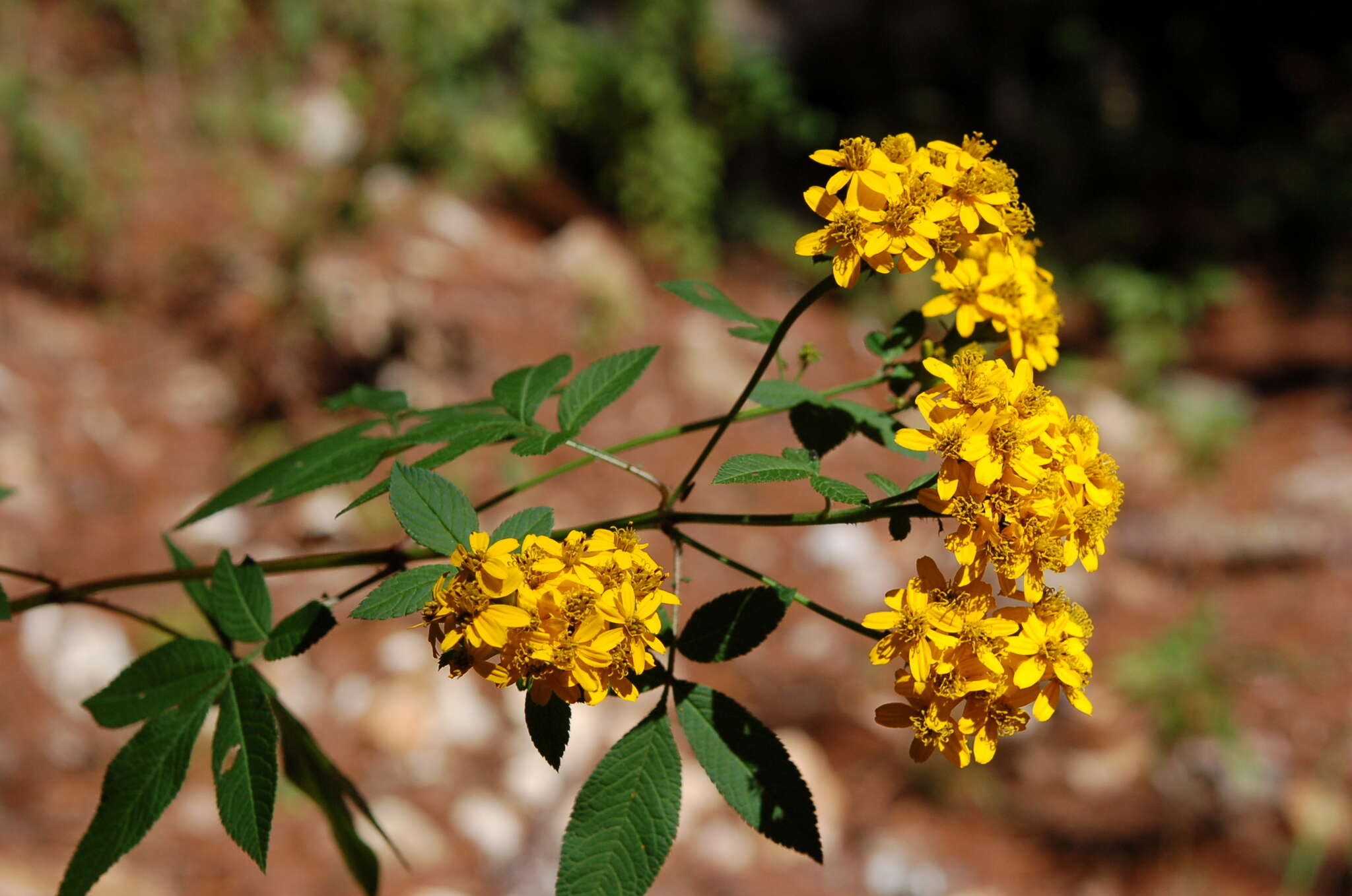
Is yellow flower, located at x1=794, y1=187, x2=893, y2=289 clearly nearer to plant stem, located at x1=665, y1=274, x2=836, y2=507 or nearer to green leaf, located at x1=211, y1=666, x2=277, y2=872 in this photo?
plant stem, located at x1=665, y1=274, x2=836, y2=507

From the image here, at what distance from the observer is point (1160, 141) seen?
30.4ft

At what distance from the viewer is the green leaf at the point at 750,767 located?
1.32m

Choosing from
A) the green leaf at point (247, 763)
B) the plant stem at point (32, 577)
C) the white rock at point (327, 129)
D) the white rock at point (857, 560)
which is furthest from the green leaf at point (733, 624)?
the white rock at point (327, 129)

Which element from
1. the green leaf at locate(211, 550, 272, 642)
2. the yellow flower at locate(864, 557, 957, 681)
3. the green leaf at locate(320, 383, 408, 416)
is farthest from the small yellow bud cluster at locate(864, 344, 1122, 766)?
the green leaf at locate(320, 383, 408, 416)

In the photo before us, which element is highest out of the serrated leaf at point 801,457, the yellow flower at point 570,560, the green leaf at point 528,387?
the green leaf at point 528,387

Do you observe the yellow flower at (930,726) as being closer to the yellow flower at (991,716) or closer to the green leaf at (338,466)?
the yellow flower at (991,716)

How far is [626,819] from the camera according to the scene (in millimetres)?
1312

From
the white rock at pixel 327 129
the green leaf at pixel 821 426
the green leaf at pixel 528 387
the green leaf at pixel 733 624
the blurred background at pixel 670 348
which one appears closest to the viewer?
the green leaf at pixel 733 624

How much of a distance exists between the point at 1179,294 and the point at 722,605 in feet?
24.1

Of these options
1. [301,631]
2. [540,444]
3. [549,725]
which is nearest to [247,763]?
[301,631]

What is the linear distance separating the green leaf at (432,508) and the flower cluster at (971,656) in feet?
1.76

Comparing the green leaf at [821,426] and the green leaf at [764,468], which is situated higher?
the green leaf at [821,426]

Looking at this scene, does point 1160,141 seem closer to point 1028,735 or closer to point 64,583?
point 1028,735

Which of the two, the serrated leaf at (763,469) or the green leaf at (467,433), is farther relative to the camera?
the green leaf at (467,433)
